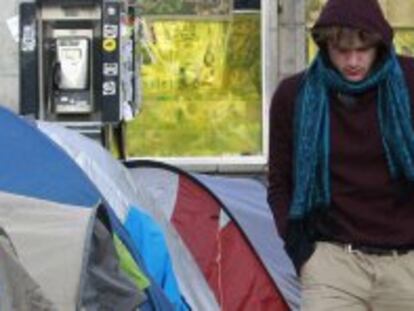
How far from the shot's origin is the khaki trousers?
388 centimetres

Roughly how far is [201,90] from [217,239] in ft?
13.3

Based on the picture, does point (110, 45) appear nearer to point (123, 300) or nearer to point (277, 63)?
point (277, 63)

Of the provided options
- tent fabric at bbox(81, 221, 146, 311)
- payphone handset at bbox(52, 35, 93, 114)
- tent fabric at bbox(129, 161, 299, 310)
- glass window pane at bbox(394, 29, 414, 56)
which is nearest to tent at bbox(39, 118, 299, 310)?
tent fabric at bbox(129, 161, 299, 310)

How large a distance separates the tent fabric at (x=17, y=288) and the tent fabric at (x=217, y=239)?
2211mm

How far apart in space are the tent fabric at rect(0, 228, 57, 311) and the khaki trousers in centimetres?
91

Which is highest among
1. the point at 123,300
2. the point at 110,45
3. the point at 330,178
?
the point at 110,45

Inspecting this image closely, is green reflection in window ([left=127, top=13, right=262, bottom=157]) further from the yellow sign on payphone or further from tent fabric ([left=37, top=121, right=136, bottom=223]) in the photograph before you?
tent fabric ([left=37, top=121, right=136, bottom=223])

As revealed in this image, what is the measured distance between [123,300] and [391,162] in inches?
36.9

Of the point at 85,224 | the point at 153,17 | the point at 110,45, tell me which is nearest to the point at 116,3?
the point at 110,45

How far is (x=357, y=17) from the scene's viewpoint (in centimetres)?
383

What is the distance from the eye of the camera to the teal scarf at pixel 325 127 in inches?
152

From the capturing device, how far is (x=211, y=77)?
9.67 m

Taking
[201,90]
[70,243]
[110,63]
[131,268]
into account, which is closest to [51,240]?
[70,243]

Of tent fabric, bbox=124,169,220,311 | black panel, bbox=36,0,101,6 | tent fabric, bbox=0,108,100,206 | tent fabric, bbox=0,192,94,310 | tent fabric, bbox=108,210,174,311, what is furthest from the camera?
black panel, bbox=36,0,101,6
